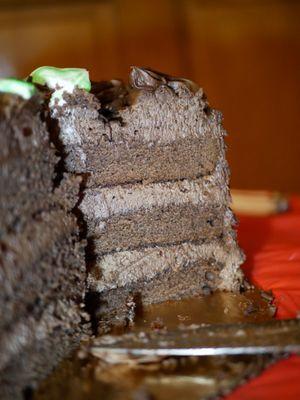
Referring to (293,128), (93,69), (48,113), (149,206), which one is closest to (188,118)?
(149,206)

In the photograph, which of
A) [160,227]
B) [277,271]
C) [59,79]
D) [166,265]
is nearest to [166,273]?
[166,265]

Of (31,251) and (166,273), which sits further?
(166,273)

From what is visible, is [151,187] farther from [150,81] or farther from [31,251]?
[31,251]

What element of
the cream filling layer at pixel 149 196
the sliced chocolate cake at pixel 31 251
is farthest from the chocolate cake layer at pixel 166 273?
the sliced chocolate cake at pixel 31 251

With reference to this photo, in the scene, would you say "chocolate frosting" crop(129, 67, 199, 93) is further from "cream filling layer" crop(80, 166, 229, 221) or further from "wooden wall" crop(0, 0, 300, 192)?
"wooden wall" crop(0, 0, 300, 192)

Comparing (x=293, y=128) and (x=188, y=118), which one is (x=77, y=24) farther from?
(x=188, y=118)

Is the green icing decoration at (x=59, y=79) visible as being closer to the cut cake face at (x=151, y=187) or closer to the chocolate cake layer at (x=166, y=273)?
the cut cake face at (x=151, y=187)

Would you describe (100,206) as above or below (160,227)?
above
